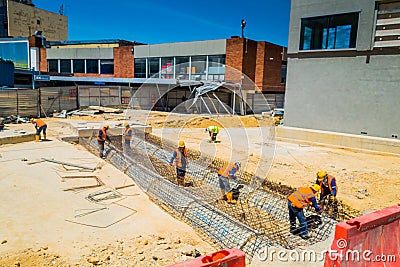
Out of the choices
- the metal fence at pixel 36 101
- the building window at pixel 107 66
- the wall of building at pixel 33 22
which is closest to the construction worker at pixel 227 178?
the metal fence at pixel 36 101

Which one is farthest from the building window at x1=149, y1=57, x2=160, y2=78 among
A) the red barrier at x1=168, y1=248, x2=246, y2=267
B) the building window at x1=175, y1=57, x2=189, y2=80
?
the red barrier at x1=168, y1=248, x2=246, y2=267

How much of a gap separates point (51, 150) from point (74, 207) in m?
6.59

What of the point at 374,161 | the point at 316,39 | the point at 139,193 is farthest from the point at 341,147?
the point at 139,193

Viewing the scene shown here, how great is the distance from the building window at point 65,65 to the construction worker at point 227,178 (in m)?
36.5

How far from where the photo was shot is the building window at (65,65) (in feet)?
128

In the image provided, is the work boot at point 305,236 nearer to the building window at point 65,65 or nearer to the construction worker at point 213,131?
the construction worker at point 213,131

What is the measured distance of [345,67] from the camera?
604 inches

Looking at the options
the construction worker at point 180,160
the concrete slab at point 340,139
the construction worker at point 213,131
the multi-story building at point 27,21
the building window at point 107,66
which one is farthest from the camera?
the multi-story building at point 27,21

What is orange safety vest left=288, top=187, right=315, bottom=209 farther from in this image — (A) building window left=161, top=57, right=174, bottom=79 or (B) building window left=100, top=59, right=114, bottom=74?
(B) building window left=100, top=59, right=114, bottom=74

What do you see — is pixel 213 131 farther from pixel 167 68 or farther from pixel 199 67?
pixel 167 68

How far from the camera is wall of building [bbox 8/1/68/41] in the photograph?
163 ft

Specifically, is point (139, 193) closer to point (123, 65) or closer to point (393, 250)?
point (393, 250)

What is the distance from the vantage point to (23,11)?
50.7 metres

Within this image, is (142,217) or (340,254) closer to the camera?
(340,254)
